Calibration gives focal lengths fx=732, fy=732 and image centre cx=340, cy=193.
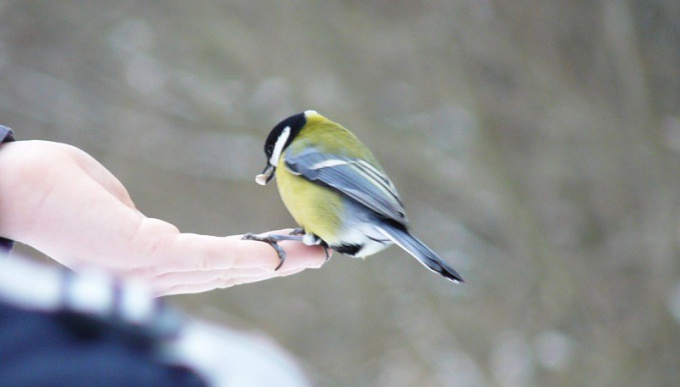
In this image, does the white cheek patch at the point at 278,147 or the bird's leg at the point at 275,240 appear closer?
the bird's leg at the point at 275,240

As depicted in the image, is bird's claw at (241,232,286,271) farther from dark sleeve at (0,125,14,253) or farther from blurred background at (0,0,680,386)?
blurred background at (0,0,680,386)

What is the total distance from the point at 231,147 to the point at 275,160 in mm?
1106

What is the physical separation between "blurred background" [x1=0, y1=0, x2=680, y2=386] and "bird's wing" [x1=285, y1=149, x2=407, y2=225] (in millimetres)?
911

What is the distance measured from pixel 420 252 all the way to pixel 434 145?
1.30 m

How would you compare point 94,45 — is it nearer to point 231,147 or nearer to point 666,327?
point 231,147

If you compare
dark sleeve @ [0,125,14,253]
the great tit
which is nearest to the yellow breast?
the great tit

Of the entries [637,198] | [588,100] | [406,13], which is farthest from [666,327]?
[406,13]

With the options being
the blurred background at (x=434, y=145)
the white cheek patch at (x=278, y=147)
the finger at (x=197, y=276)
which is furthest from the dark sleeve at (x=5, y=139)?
the blurred background at (x=434, y=145)

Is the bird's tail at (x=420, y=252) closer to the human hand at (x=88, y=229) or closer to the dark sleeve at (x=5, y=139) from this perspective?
the human hand at (x=88, y=229)

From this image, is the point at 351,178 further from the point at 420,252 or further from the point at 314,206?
the point at 420,252

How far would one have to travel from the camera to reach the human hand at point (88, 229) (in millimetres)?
818

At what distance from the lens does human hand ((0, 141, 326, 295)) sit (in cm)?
82

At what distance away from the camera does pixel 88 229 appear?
2.79 ft

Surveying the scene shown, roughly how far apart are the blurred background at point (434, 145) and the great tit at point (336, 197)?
2.92 feet
